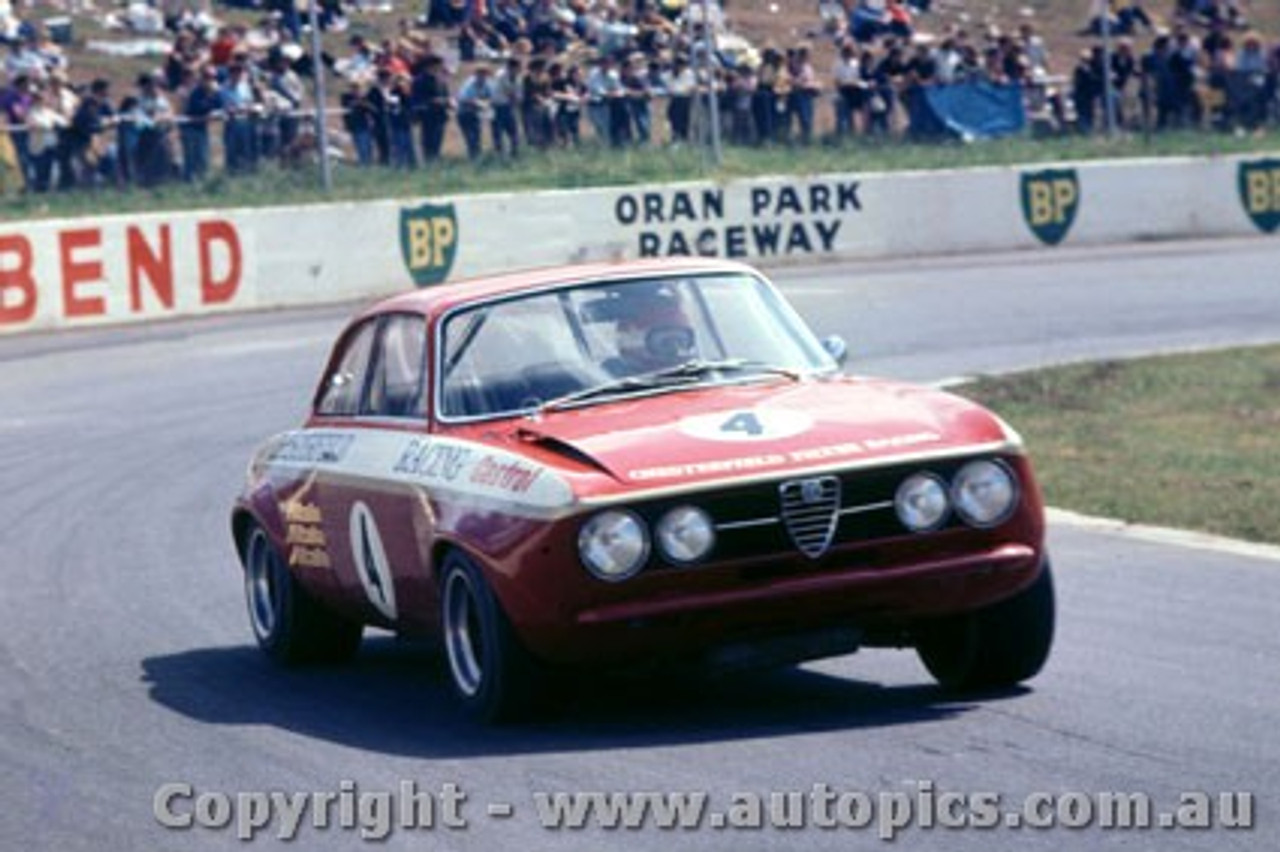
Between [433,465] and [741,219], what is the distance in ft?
73.1

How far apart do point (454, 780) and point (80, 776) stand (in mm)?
1251

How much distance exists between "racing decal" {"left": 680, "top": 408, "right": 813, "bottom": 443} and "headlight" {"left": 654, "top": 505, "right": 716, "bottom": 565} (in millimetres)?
324

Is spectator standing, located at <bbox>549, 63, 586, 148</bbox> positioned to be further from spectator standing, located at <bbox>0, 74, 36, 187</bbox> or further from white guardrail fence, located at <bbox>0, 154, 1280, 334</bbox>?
spectator standing, located at <bbox>0, 74, 36, 187</bbox>

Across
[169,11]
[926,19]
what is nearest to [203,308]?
[169,11]

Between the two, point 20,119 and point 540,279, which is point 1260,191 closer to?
point 20,119

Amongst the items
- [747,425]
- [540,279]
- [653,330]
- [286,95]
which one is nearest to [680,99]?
[286,95]

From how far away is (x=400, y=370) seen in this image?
9641mm

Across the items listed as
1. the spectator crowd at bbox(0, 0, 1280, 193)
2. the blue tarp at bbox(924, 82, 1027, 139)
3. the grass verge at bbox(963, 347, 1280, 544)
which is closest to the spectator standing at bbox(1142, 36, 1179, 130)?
the spectator crowd at bbox(0, 0, 1280, 193)

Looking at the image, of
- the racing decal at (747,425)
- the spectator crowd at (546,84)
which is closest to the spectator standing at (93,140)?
the spectator crowd at (546,84)

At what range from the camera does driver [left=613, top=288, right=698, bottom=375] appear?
914cm

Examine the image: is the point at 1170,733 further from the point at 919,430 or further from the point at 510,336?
the point at 510,336

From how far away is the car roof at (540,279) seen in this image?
370 inches

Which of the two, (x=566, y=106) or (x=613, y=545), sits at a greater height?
(x=613, y=545)

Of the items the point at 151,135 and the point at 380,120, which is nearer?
the point at 151,135
